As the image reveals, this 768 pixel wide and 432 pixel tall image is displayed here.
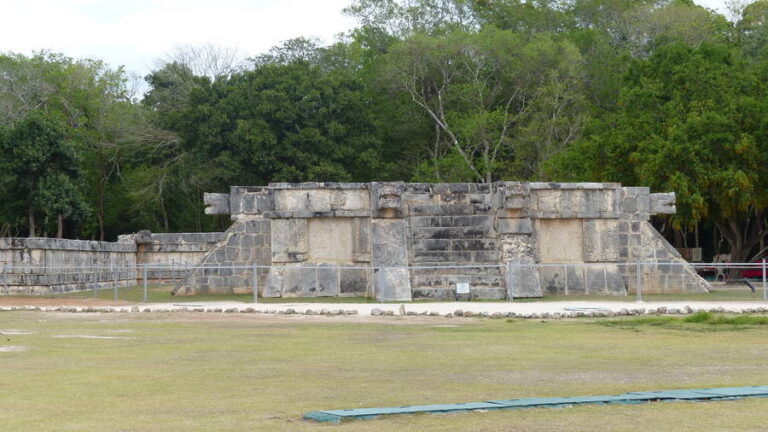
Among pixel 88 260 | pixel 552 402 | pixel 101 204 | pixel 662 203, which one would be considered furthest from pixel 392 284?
pixel 101 204

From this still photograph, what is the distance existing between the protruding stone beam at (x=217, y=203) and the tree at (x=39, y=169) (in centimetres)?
2490

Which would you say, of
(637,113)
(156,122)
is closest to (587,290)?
(637,113)

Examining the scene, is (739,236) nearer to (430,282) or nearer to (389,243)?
(430,282)

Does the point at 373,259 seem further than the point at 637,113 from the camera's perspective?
No

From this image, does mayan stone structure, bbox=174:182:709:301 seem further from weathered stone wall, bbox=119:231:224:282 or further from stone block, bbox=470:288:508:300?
weathered stone wall, bbox=119:231:224:282

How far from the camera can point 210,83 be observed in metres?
54.0

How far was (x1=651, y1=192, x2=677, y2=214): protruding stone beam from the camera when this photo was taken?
28.3 m

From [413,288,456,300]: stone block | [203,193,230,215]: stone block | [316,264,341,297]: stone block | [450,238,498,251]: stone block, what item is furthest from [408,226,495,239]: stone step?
[203,193,230,215]: stone block

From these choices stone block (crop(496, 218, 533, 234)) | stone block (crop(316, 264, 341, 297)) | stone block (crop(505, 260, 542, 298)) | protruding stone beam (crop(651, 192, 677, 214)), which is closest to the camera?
stone block (crop(505, 260, 542, 298))

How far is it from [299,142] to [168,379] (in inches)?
1650

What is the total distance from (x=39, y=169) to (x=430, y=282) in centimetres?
3084

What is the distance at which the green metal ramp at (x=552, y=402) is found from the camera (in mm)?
7809

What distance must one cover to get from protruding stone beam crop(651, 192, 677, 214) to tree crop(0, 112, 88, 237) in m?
30.8

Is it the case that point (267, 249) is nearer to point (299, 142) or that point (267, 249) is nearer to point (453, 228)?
point (453, 228)
